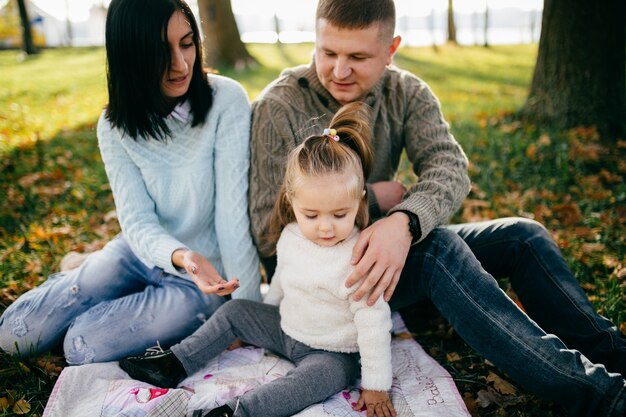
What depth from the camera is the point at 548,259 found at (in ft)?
8.34

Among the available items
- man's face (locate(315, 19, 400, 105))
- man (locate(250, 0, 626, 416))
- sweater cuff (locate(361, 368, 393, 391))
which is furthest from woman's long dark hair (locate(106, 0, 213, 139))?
sweater cuff (locate(361, 368, 393, 391))

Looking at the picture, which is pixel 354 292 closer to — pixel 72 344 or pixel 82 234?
pixel 72 344

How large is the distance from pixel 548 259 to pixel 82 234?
3.56 meters

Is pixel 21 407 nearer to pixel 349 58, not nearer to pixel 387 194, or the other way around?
pixel 387 194

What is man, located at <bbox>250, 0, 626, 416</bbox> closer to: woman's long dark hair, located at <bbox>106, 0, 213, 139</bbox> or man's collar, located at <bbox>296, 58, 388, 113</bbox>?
man's collar, located at <bbox>296, 58, 388, 113</bbox>

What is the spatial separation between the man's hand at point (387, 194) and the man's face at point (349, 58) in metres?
0.52

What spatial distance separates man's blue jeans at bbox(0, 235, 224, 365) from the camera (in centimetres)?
263

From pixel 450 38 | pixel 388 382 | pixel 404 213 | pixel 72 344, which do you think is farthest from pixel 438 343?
pixel 450 38

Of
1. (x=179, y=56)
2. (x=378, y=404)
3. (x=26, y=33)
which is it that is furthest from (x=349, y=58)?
(x=26, y=33)

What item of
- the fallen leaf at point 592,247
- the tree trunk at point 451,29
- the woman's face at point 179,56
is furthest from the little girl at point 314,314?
the tree trunk at point 451,29

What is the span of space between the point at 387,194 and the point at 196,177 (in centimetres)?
108

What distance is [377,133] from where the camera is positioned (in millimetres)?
2990

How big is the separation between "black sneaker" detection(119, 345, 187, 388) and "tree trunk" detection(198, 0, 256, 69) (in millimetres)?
10443

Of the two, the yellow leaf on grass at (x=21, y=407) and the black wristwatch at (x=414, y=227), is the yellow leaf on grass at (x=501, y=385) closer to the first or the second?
the black wristwatch at (x=414, y=227)
